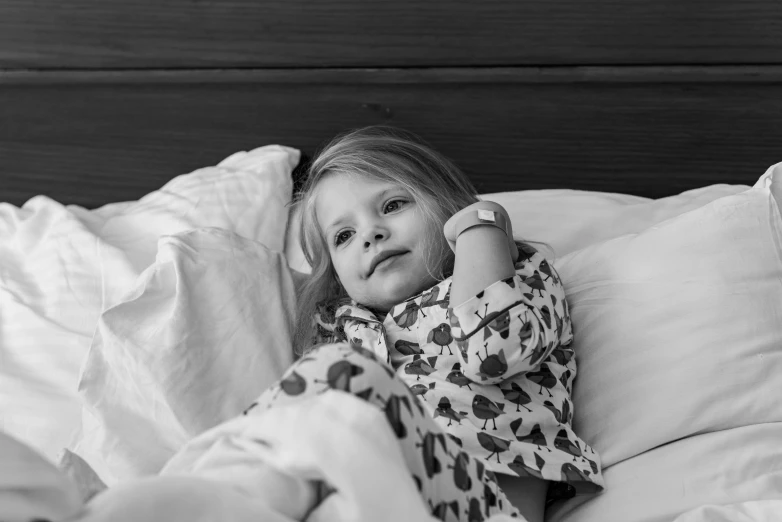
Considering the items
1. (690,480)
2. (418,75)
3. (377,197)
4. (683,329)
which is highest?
(418,75)

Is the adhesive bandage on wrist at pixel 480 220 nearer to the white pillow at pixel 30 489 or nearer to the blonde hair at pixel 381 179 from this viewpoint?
the blonde hair at pixel 381 179

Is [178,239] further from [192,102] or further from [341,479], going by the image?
[341,479]

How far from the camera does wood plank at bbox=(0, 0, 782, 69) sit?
1337 mm

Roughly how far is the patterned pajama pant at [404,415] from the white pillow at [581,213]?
0.61 m

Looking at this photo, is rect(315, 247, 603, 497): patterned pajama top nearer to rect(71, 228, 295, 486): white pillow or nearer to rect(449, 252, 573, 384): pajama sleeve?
rect(449, 252, 573, 384): pajama sleeve

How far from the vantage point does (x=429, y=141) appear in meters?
1.45

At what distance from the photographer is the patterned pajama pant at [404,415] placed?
66 centimetres

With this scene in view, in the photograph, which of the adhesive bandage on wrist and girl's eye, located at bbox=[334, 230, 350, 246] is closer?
the adhesive bandage on wrist

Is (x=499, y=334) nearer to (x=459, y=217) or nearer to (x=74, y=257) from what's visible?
(x=459, y=217)

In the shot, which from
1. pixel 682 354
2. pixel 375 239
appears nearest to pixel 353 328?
pixel 375 239

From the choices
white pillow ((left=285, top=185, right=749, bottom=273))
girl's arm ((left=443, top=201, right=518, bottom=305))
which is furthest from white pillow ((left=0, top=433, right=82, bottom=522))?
white pillow ((left=285, top=185, right=749, bottom=273))

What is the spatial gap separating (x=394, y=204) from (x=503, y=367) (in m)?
0.31

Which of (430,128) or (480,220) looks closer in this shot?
(480,220)

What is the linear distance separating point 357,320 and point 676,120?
669 millimetres
